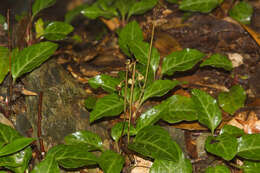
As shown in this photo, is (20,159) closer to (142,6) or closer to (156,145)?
(156,145)

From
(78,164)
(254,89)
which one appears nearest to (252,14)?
(254,89)

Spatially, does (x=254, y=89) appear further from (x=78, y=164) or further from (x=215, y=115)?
(x=78, y=164)

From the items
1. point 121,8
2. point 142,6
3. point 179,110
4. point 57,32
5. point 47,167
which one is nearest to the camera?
point 47,167

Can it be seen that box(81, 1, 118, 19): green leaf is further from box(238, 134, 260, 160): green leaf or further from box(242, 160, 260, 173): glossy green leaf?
box(242, 160, 260, 173): glossy green leaf

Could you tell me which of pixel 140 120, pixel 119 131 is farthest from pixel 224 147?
pixel 119 131

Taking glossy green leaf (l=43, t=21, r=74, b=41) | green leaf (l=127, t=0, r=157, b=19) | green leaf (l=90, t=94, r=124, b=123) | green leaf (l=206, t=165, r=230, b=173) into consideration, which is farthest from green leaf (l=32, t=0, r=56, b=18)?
green leaf (l=206, t=165, r=230, b=173)
